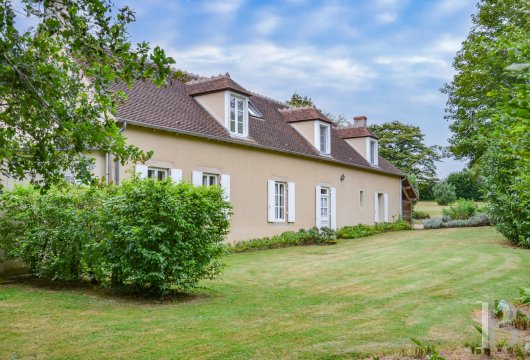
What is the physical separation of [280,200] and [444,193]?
23.6 metres

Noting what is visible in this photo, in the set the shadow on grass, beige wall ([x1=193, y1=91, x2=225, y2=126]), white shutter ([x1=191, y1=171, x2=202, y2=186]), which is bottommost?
the shadow on grass

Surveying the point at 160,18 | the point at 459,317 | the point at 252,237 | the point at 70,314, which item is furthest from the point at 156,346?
the point at 252,237

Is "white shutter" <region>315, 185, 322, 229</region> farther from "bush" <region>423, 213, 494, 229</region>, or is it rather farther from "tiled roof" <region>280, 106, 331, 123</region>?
"bush" <region>423, 213, 494, 229</region>

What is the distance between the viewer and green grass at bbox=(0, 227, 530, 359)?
4633mm

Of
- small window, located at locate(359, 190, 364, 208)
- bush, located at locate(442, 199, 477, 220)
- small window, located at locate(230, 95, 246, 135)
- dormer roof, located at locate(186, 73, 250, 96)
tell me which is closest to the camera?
dormer roof, located at locate(186, 73, 250, 96)

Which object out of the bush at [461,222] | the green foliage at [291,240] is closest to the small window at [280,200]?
the green foliage at [291,240]

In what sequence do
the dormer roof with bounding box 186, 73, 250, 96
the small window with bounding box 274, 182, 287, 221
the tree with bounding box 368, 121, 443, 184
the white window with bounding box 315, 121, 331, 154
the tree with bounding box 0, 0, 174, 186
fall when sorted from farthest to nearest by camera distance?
1. the tree with bounding box 368, 121, 443, 184
2. the white window with bounding box 315, 121, 331, 154
3. the small window with bounding box 274, 182, 287, 221
4. the dormer roof with bounding box 186, 73, 250, 96
5. the tree with bounding box 0, 0, 174, 186

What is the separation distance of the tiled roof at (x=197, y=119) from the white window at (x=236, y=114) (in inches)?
14.4

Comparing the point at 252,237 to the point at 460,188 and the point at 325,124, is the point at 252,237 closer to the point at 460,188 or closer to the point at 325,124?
the point at 325,124

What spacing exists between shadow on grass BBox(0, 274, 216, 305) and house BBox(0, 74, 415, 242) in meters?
2.64

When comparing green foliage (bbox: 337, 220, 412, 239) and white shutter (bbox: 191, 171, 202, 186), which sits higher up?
white shutter (bbox: 191, 171, 202, 186)

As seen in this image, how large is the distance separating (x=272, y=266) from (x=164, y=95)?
6.93 metres

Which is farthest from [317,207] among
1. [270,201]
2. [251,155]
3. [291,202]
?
[251,155]

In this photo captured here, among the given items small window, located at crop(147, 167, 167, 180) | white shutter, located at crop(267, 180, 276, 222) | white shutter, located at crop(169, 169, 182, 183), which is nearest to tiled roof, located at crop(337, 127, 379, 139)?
white shutter, located at crop(267, 180, 276, 222)
